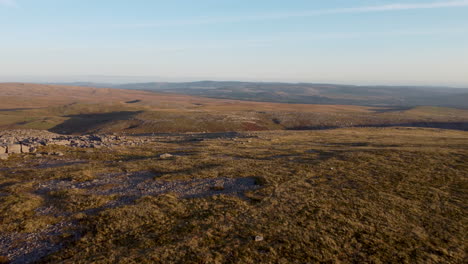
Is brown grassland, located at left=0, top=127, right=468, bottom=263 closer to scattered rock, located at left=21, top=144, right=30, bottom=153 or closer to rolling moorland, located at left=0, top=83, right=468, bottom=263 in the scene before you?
rolling moorland, located at left=0, top=83, right=468, bottom=263

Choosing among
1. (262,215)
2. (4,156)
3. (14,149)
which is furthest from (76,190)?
(14,149)

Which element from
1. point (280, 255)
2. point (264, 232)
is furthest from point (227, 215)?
point (280, 255)

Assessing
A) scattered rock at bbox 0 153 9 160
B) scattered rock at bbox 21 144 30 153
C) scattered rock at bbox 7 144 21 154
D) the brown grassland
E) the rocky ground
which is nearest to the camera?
the brown grassland

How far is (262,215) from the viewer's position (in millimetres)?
16750

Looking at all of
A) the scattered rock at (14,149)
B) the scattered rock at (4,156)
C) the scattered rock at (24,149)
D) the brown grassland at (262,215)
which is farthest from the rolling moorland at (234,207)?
the scattered rock at (14,149)

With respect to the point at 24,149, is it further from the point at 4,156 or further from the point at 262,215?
the point at 262,215

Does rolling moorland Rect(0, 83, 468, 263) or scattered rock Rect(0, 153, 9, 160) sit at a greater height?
rolling moorland Rect(0, 83, 468, 263)

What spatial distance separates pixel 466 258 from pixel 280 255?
9188 millimetres

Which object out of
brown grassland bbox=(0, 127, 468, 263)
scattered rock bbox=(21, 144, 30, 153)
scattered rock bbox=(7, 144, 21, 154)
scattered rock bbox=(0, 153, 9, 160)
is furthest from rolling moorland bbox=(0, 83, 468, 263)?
scattered rock bbox=(7, 144, 21, 154)

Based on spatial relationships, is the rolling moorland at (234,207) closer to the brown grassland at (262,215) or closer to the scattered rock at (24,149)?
the brown grassland at (262,215)

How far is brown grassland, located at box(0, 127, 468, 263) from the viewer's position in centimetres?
1277

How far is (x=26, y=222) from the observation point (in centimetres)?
1530

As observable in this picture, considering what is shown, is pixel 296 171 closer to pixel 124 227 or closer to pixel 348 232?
pixel 348 232

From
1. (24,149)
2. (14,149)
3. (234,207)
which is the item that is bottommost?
(24,149)
